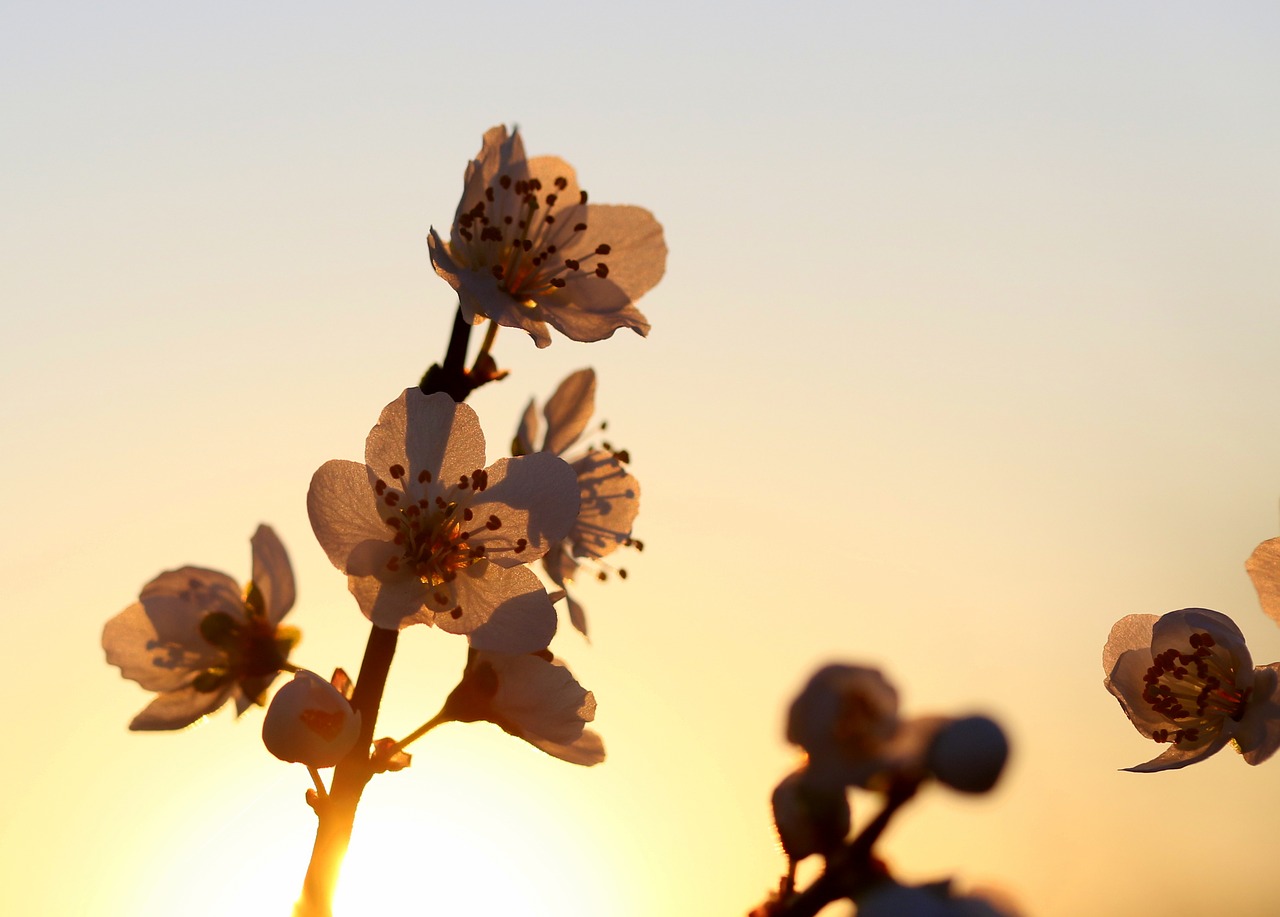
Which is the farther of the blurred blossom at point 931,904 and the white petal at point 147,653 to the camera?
the white petal at point 147,653

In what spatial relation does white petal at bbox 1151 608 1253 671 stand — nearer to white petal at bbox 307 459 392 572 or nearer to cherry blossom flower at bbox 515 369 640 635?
cherry blossom flower at bbox 515 369 640 635

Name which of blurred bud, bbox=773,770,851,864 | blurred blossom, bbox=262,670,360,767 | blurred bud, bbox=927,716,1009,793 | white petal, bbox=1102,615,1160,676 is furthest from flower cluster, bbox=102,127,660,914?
blurred bud, bbox=927,716,1009,793

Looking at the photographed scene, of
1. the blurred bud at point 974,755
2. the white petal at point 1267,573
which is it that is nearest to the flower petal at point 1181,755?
the white petal at point 1267,573

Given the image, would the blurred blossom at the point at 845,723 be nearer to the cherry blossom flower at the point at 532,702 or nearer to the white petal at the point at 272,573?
the cherry blossom flower at the point at 532,702

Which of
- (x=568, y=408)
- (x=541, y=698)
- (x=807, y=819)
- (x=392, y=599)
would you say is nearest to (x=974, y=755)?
Answer: (x=807, y=819)

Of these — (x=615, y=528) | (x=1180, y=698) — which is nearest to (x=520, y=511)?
(x=615, y=528)

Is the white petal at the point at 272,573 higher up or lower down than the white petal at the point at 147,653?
higher up
